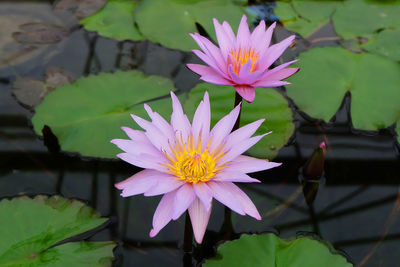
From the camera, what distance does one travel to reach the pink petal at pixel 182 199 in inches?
57.1

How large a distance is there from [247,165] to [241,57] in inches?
24.6

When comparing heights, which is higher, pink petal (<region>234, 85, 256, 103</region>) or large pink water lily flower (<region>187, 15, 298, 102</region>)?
large pink water lily flower (<region>187, 15, 298, 102</region>)

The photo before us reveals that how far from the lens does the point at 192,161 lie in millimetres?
1585

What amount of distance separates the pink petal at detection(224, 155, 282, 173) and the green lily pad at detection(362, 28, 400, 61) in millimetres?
1714

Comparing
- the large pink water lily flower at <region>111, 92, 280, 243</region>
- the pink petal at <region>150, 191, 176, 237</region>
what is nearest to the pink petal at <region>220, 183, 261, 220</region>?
the large pink water lily flower at <region>111, 92, 280, 243</region>

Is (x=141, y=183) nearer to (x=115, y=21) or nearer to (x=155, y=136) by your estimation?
(x=155, y=136)

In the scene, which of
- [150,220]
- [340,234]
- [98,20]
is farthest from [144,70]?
[340,234]

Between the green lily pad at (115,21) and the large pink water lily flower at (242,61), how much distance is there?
1159 mm

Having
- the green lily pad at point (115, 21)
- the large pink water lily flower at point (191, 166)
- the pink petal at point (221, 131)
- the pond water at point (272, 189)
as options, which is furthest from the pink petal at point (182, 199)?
the green lily pad at point (115, 21)

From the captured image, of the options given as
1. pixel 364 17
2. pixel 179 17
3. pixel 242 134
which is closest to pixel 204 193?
pixel 242 134

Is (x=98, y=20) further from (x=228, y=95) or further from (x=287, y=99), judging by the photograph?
(x=287, y=99)

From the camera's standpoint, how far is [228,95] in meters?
2.56

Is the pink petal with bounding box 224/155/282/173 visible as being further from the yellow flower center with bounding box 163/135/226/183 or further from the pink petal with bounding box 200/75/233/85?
the pink petal with bounding box 200/75/233/85

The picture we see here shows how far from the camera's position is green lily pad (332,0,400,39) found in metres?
3.08
